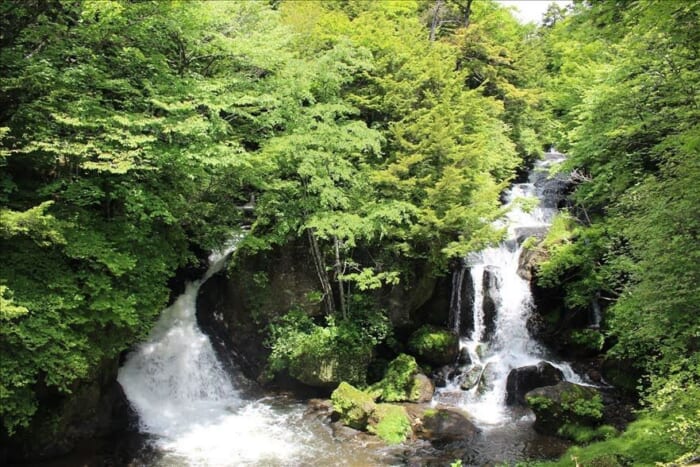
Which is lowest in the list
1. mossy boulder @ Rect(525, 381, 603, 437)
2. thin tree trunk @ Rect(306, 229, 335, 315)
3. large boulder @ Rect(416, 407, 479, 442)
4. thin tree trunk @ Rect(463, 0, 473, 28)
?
large boulder @ Rect(416, 407, 479, 442)

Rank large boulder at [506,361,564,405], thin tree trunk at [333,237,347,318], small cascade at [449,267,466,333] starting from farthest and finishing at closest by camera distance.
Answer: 1. small cascade at [449,267,466,333]
2. thin tree trunk at [333,237,347,318]
3. large boulder at [506,361,564,405]

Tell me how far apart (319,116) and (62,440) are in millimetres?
11385

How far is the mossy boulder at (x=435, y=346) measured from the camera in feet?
53.1

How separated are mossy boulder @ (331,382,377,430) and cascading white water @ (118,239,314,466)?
125 cm

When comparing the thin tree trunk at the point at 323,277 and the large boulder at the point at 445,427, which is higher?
the thin tree trunk at the point at 323,277

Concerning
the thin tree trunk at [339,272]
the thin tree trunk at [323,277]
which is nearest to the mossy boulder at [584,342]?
the thin tree trunk at [339,272]

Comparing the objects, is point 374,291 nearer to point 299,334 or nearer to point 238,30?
point 299,334

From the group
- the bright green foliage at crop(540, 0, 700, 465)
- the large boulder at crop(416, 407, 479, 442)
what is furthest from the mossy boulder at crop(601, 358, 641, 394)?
the large boulder at crop(416, 407, 479, 442)

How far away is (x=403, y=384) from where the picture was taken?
48.5ft

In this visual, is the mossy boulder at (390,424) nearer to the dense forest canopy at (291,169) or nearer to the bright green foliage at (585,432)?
the dense forest canopy at (291,169)

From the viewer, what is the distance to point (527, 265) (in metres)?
18.1

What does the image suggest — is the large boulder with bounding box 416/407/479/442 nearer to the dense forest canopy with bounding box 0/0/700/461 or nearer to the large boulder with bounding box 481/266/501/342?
the dense forest canopy with bounding box 0/0/700/461

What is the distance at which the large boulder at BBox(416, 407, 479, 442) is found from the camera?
1252 centimetres

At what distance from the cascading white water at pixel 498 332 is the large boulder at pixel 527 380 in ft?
1.15
